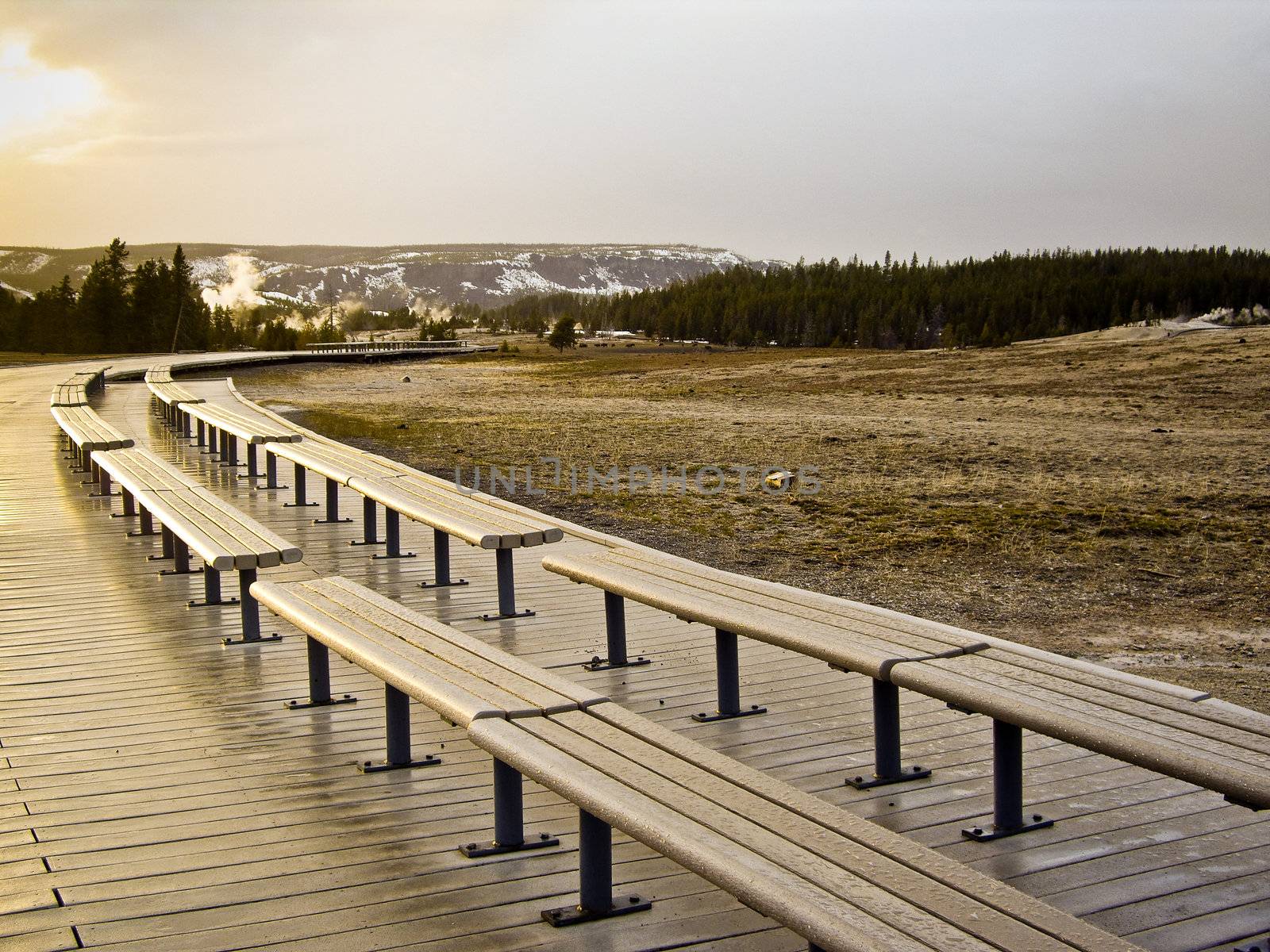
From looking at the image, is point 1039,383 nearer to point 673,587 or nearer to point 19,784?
point 673,587

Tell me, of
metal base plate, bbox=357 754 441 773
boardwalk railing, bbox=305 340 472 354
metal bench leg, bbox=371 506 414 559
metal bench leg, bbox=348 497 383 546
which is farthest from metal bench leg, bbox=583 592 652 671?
boardwalk railing, bbox=305 340 472 354

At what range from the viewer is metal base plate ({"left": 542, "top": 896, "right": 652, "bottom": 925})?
2992 mm

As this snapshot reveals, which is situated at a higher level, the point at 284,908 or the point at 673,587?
the point at 673,587

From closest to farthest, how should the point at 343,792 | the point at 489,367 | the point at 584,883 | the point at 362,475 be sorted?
1. the point at 584,883
2. the point at 343,792
3. the point at 362,475
4. the point at 489,367

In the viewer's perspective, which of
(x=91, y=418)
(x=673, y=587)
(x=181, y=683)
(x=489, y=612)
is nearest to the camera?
(x=673, y=587)

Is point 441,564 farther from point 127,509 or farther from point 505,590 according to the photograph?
point 127,509

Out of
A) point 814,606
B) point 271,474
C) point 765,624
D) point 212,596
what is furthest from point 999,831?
point 271,474

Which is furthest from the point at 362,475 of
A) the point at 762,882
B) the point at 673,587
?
the point at 762,882

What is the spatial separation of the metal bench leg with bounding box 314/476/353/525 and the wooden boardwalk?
3.08m

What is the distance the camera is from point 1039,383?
2762 cm

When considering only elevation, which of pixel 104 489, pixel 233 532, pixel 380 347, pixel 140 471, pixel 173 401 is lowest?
pixel 104 489

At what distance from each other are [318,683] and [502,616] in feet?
5.24

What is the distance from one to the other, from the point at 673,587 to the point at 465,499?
273cm

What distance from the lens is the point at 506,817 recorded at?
3426 mm
